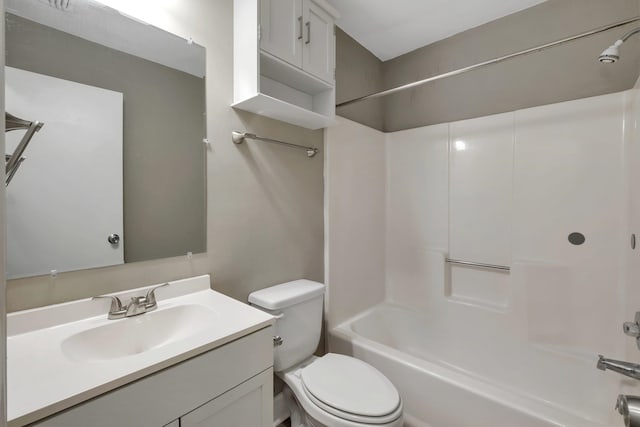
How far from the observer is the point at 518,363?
175cm

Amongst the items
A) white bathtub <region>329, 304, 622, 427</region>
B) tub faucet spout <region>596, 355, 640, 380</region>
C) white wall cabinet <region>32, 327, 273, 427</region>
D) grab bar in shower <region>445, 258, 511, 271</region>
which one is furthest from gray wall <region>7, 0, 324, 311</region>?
tub faucet spout <region>596, 355, 640, 380</region>

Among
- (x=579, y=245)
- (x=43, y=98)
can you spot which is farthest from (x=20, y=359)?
(x=579, y=245)

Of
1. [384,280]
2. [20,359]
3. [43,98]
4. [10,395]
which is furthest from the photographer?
[384,280]

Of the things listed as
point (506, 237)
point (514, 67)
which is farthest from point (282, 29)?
point (506, 237)

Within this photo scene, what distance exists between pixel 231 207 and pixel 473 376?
1.77 metres

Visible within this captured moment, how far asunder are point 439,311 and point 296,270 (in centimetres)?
125

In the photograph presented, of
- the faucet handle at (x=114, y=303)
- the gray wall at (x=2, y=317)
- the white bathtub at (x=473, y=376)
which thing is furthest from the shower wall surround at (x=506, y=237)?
the gray wall at (x=2, y=317)

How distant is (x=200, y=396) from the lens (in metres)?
0.77

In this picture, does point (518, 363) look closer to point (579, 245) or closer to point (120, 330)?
point (579, 245)

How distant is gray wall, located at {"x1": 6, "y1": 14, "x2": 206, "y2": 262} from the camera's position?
897 mm

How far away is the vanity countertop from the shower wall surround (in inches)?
38.4

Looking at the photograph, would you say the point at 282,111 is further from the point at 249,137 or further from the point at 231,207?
the point at 231,207

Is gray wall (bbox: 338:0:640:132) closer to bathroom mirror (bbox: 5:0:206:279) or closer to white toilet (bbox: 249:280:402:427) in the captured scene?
bathroom mirror (bbox: 5:0:206:279)

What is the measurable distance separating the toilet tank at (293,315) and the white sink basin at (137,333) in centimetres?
35
